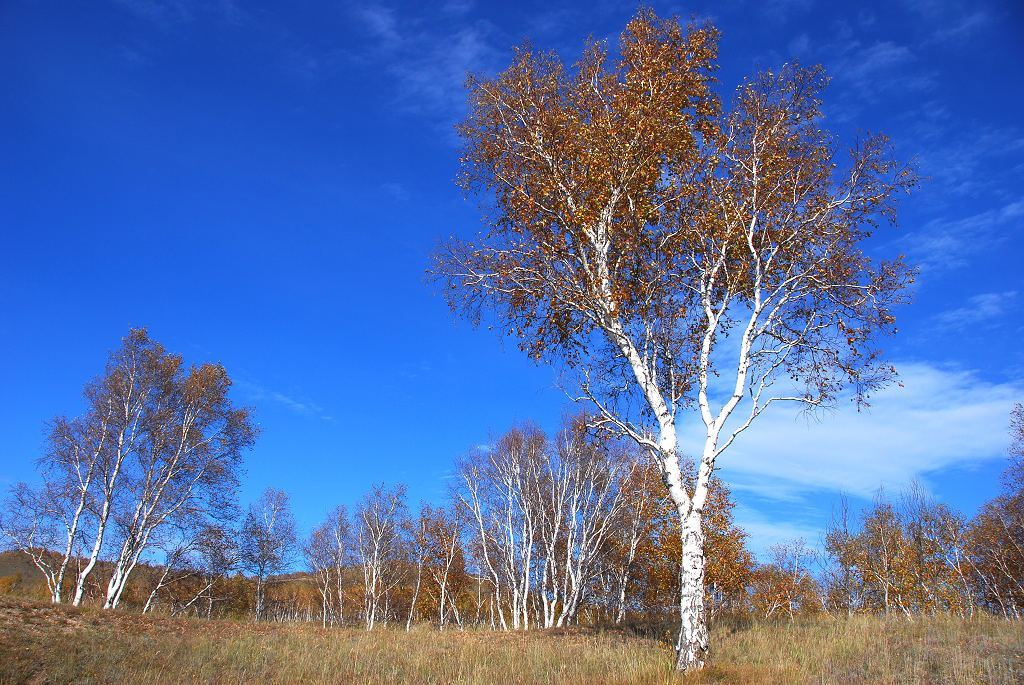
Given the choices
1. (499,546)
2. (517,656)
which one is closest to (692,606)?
(517,656)

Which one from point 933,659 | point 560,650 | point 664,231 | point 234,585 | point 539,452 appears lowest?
point 234,585

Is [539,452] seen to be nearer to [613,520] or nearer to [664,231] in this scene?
[613,520]

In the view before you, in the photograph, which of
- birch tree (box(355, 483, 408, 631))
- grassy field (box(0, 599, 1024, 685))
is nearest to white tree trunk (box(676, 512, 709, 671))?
grassy field (box(0, 599, 1024, 685))

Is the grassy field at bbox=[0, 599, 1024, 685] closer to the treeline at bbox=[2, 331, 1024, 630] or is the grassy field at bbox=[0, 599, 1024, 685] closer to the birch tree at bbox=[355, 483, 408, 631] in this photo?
the treeline at bbox=[2, 331, 1024, 630]

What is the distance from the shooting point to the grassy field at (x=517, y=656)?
9.19 m

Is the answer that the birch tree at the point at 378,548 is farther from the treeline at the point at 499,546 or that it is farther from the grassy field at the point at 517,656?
the grassy field at the point at 517,656

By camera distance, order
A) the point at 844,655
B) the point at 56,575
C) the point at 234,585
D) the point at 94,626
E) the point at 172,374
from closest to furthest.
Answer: the point at 844,655
the point at 94,626
the point at 56,575
the point at 172,374
the point at 234,585

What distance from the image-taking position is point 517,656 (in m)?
12.6

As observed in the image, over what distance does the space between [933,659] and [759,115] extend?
10.5 meters

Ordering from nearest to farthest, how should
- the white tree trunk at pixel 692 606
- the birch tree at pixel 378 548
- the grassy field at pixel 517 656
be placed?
the grassy field at pixel 517 656 < the white tree trunk at pixel 692 606 < the birch tree at pixel 378 548

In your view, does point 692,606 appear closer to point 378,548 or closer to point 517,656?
point 517,656

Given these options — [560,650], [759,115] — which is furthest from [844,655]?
[759,115]

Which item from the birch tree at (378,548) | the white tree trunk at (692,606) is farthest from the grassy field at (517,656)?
the birch tree at (378,548)

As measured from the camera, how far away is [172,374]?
28000 millimetres
